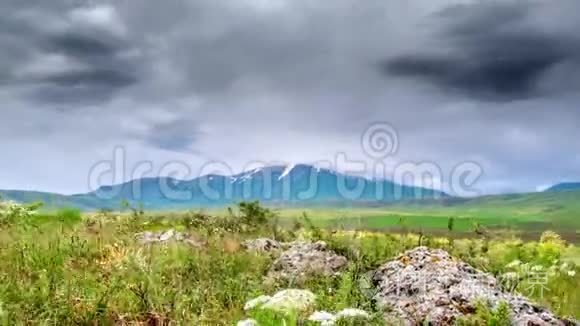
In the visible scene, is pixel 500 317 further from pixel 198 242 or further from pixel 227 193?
pixel 227 193

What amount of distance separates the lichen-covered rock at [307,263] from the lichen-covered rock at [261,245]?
67.9 inches

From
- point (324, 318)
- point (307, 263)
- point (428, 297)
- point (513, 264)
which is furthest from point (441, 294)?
point (513, 264)

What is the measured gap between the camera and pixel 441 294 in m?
9.58

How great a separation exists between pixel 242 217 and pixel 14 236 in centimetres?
824

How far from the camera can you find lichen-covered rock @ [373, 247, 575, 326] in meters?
9.14

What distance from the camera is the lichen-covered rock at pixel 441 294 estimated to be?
30.0 feet

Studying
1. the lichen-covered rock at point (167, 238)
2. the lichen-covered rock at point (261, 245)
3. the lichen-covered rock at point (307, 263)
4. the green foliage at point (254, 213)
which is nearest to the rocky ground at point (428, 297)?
the lichen-covered rock at point (307, 263)

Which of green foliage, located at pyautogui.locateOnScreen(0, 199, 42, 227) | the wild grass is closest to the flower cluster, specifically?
green foliage, located at pyautogui.locateOnScreen(0, 199, 42, 227)

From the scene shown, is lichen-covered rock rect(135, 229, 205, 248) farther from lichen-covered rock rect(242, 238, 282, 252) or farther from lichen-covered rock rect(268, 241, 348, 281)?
lichen-covered rock rect(268, 241, 348, 281)

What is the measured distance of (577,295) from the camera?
13773mm

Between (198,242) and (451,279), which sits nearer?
(451,279)

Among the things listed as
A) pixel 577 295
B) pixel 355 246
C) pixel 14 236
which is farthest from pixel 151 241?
pixel 577 295

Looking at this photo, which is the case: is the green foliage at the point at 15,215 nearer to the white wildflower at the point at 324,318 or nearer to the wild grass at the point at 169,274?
the wild grass at the point at 169,274

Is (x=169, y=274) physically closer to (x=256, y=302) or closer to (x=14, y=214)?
(x=256, y=302)
